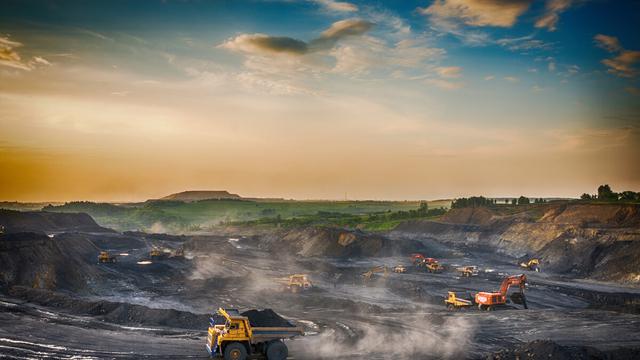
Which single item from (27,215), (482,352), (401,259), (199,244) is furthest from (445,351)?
(27,215)

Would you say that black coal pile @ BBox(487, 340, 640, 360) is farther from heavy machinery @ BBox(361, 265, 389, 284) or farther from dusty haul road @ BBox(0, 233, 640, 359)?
heavy machinery @ BBox(361, 265, 389, 284)

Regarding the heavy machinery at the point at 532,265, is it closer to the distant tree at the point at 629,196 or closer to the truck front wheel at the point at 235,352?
the distant tree at the point at 629,196

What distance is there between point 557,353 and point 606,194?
11084 cm

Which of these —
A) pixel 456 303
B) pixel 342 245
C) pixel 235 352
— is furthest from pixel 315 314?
pixel 342 245

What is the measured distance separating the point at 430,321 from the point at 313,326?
8.25 metres

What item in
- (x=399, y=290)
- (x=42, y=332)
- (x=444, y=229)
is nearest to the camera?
(x=42, y=332)

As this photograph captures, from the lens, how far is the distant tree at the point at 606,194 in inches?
4441

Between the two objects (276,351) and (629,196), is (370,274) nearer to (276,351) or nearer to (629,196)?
(276,351)

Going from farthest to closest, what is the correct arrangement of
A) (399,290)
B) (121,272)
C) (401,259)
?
(401,259), (121,272), (399,290)

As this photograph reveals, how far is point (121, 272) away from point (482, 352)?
41.6m

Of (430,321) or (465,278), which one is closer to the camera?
(430,321)

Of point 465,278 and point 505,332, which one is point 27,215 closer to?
point 465,278

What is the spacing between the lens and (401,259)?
81.6 meters

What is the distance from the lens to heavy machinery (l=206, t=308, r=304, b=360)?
2110 cm
